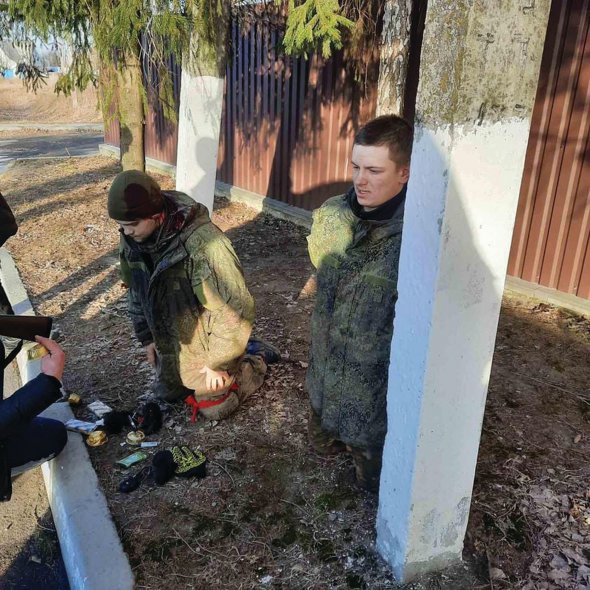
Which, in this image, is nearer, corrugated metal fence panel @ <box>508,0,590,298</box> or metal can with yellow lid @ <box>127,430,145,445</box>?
metal can with yellow lid @ <box>127,430,145,445</box>

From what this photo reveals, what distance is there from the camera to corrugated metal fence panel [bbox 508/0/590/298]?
17.7ft

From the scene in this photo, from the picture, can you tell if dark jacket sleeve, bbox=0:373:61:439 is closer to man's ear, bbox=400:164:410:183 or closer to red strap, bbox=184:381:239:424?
red strap, bbox=184:381:239:424

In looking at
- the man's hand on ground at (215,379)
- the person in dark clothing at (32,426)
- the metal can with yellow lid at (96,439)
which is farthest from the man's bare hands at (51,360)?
the man's hand on ground at (215,379)

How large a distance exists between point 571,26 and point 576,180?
4.81ft

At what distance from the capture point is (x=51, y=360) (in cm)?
293

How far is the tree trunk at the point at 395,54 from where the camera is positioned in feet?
16.5

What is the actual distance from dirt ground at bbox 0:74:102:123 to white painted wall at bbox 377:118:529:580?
34.3 metres

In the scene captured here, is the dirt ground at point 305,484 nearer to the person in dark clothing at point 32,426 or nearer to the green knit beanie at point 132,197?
the person in dark clothing at point 32,426

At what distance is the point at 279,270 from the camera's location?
23.5 ft

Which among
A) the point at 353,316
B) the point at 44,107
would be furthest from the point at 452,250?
the point at 44,107

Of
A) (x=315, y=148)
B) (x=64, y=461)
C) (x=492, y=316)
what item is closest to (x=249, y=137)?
(x=315, y=148)

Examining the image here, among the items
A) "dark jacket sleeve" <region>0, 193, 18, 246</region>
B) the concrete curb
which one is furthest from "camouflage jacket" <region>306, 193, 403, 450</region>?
"dark jacket sleeve" <region>0, 193, 18, 246</region>

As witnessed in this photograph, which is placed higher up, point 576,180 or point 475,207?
Answer: point 475,207

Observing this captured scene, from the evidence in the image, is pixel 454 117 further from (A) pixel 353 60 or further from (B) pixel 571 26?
(A) pixel 353 60
